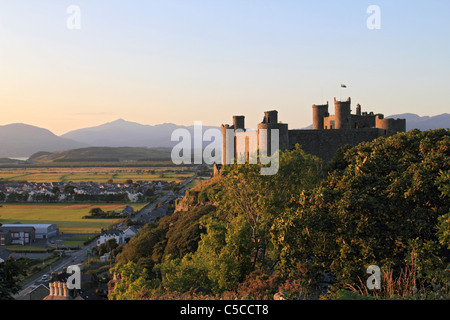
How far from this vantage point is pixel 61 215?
328ft

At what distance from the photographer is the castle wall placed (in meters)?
35.8

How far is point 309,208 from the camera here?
15.9m

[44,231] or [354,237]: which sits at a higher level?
[354,237]

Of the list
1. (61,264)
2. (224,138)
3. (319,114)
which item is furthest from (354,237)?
(61,264)

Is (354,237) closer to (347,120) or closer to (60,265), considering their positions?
(347,120)

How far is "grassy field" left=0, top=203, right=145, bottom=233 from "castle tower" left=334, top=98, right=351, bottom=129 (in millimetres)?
57221

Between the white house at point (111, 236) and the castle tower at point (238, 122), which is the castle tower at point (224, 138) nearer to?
the castle tower at point (238, 122)

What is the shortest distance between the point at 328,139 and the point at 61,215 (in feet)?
263

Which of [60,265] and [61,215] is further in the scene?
[61,215]

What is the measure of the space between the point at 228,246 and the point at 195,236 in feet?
91.2

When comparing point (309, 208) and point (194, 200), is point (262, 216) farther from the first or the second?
point (194, 200)

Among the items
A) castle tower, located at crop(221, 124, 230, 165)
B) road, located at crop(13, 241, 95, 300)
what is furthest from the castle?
road, located at crop(13, 241, 95, 300)

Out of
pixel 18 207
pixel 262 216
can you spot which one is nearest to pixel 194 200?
pixel 262 216
